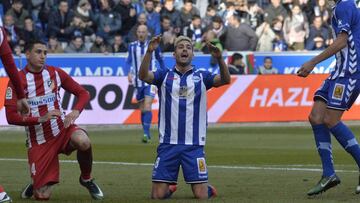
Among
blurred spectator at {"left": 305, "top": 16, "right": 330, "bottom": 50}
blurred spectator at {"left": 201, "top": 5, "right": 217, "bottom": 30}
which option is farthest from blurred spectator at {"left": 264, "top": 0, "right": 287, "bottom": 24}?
blurred spectator at {"left": 201, "top": 5, "right": 217, "bottom": 30}

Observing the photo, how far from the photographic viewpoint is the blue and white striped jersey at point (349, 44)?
1135 centimetres

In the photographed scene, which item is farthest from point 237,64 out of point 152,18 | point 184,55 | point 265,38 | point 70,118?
point 70,118

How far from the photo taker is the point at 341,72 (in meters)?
11.5

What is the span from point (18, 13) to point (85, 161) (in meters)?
16.9

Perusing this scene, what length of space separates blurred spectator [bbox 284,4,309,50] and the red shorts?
766 inches

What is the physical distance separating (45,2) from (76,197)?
18.0 metres

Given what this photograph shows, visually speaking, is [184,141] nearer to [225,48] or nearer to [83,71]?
[83,71]

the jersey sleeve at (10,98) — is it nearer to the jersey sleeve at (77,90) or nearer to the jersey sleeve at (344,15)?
the jersey sleeve at (77,90)

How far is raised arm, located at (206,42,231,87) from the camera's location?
36.2ft

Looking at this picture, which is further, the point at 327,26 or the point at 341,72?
the point at 327,26

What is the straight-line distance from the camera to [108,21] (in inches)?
1153

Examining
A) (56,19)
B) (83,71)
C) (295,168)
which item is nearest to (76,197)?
(295,168)

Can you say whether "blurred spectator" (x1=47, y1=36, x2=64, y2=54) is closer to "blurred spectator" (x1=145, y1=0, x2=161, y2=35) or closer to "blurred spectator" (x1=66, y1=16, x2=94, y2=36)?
"blurred spectator" (x1=66, y1=16, x2=94, y2=36)

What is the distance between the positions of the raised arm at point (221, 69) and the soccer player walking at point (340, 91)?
1.01 m
